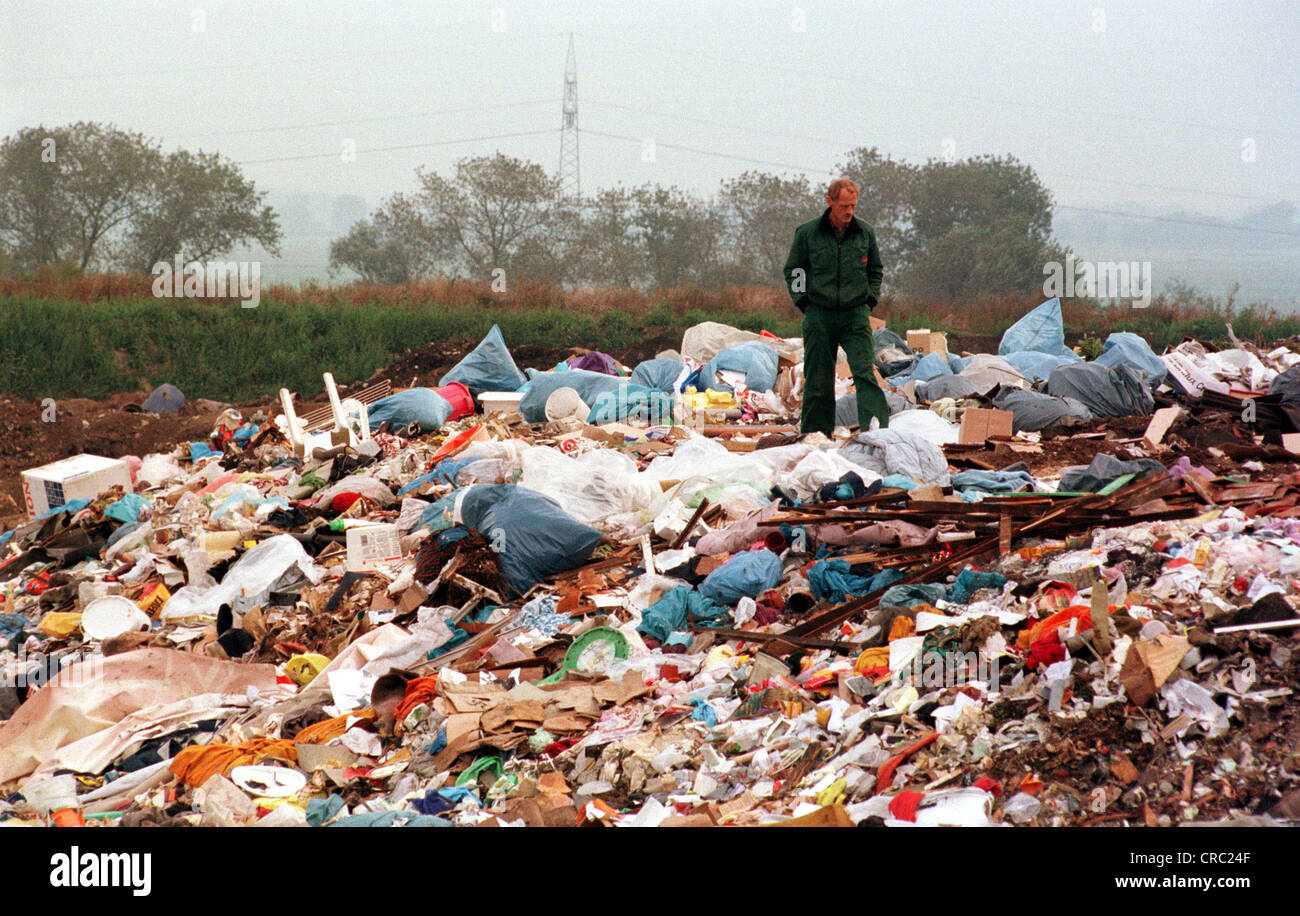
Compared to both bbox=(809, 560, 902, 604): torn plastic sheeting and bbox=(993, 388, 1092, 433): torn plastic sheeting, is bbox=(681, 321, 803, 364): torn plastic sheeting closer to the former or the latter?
bbox=(993, 388, 1092, 433): torn plastic sheeting

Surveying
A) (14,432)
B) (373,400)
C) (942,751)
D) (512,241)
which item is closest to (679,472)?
(942,751)

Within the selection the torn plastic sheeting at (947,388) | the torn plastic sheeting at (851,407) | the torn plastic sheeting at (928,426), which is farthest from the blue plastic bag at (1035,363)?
the torn plastic sheeting at (928,426)

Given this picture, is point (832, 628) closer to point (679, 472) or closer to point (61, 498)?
point (679, 472)

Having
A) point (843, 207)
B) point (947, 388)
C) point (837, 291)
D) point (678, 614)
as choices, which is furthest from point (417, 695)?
point (947, 388)

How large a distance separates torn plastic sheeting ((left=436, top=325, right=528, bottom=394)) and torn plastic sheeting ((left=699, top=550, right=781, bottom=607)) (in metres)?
6.10

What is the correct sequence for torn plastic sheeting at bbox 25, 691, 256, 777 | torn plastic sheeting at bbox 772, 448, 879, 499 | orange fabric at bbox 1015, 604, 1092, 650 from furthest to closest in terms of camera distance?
torn plastic sheeting at bbox 772, 448, 879, 499
torn plastic sheeting at bbox 25, 691, 256, 777
orange fabric at bbox 1015, 604, 1092, 650

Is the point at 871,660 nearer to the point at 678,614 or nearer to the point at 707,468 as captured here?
the point at 678,614

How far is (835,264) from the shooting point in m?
6.55

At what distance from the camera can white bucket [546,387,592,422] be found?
28.7ft

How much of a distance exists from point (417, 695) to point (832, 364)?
3.95 metres

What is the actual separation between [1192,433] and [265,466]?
23.4 feet

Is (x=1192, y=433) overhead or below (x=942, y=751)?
overhead

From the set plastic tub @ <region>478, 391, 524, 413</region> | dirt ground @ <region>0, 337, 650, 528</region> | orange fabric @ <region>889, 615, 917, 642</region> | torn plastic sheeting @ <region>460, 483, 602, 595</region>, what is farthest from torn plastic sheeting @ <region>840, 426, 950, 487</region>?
dirt ground @ <region>0, 337, 650, 528</region>

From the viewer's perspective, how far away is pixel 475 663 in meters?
4.46
